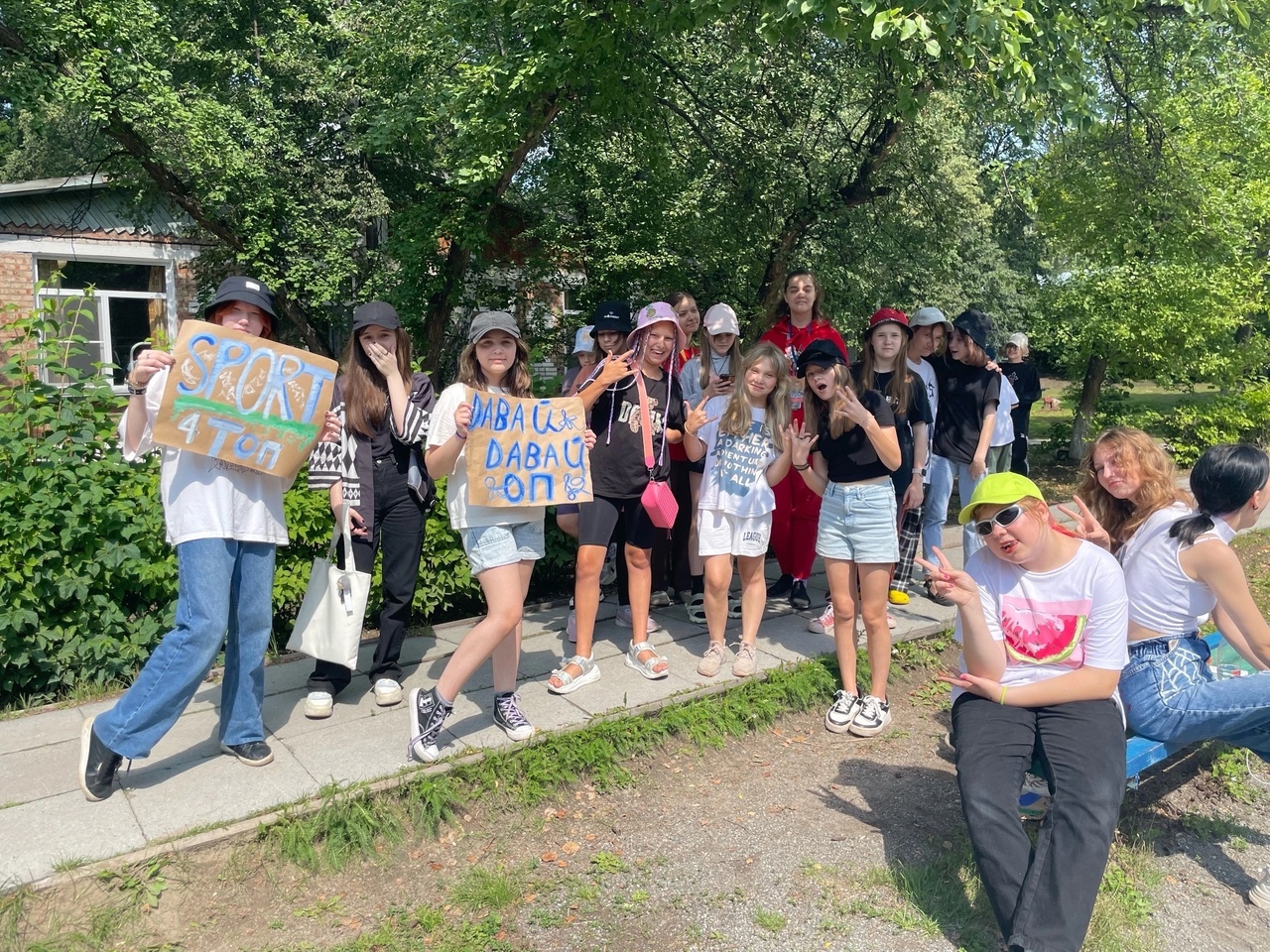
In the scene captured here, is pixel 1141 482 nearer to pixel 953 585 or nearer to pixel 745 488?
pixel 953 585

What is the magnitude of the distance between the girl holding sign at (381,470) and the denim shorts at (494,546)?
65 cm

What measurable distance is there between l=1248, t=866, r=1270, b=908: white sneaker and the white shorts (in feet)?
8.15

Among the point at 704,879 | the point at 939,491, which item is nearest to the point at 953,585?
the point at 704,879

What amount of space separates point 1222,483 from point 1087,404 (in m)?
11.2

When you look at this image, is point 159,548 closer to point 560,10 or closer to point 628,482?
point 628,482

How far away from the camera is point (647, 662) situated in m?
4.79

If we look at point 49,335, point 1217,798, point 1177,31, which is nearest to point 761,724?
point 1217,798

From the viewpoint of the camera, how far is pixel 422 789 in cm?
359

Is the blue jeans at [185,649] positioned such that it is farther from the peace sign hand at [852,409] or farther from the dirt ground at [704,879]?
the peace sign hand at [852,409]

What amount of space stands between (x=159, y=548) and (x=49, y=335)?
1.28m

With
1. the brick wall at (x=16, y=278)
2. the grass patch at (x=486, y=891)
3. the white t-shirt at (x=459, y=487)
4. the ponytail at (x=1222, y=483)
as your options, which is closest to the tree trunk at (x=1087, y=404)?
the ponytail at (x=1222, y=483)

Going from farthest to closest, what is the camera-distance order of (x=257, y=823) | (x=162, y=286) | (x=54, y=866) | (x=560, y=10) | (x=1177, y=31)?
(x=162, y=286)
(x=1177, y=31)
(x=560, y=10)
(x=257, y=823)
(x=54, y=866)

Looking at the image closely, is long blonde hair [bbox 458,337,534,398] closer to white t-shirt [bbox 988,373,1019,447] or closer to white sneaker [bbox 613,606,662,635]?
white sneaker [bbox 613,606,662,635]

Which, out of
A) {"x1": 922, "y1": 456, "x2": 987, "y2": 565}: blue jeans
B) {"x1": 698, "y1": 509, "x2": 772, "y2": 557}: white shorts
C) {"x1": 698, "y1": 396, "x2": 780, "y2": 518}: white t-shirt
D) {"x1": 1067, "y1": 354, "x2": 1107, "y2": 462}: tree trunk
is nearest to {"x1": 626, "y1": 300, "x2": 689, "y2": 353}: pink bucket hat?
{"x1": 698, "y1": 396, "x2": 780, "y2": 518}: white t-shirt
